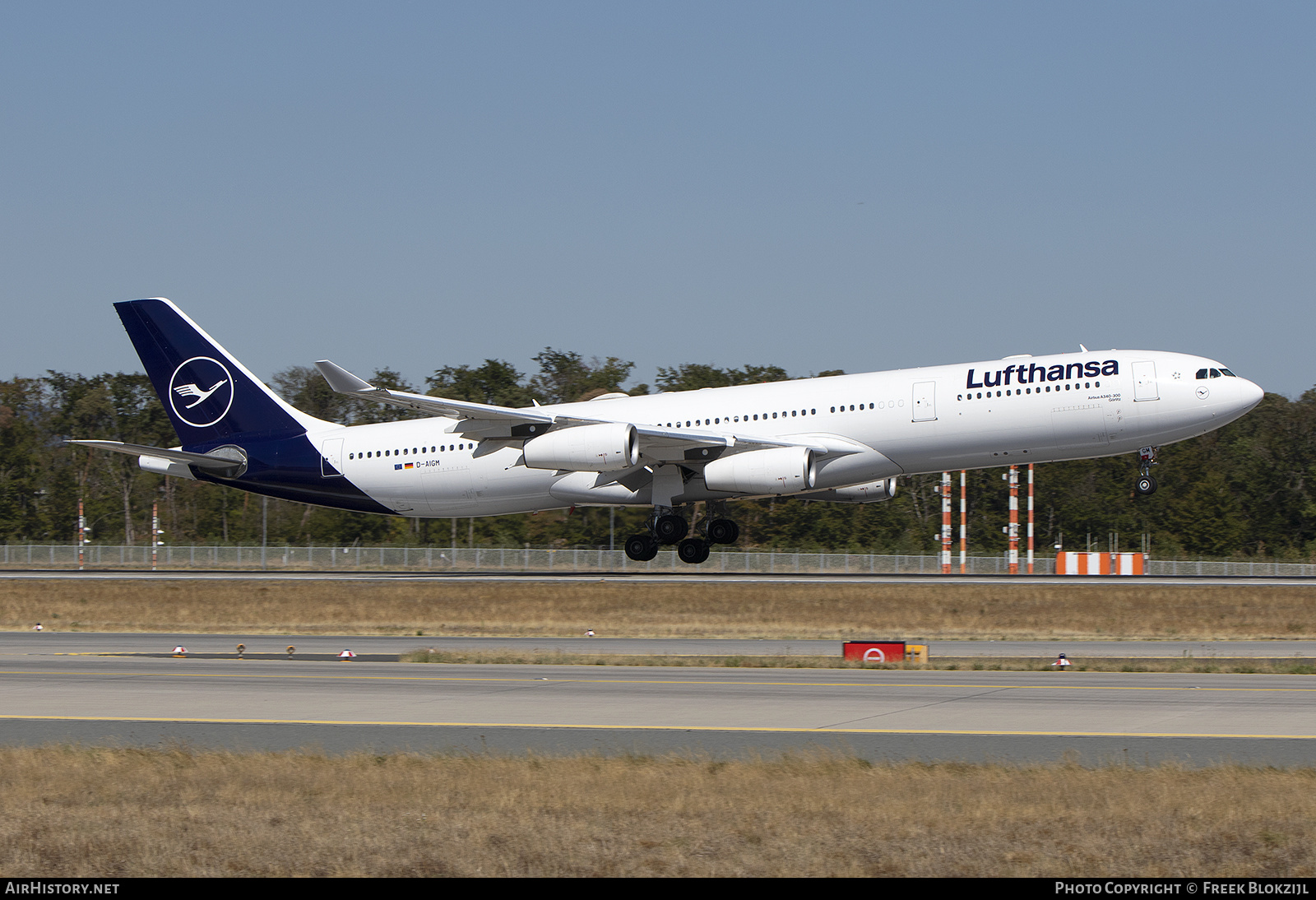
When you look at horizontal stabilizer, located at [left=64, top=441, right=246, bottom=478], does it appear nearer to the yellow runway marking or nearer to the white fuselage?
the white fuselage

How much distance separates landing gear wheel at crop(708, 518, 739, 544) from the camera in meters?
41.9

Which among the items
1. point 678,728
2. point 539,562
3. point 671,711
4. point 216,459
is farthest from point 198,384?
point 678,728

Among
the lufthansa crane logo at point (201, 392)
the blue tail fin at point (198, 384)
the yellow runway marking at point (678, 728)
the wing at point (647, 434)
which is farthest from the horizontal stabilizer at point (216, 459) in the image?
the yellow runway marking at point (678, 728)

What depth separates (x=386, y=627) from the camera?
36500 millimetres

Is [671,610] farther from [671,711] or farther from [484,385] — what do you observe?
[484,385]

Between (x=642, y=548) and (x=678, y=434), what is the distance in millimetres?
5168

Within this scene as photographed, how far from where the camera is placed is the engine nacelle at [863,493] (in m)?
41.8

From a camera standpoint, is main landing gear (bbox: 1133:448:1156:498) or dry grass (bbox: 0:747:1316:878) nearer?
dry grass (bbox: 0:747:1316:878)

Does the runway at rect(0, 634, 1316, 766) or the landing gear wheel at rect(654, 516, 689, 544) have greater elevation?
the landing gear wheel at rect(654, 516, 689, 544)

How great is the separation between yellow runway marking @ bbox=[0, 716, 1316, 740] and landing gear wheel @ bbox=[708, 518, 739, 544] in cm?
2540

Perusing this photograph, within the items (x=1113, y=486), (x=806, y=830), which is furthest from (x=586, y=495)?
(x=1113, y=486)

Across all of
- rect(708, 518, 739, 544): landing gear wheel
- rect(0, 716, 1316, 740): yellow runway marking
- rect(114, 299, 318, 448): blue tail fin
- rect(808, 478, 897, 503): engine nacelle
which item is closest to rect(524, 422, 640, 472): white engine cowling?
rect(708, 518, 739, 544): landing gear wheel

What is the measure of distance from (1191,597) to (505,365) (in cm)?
7190
